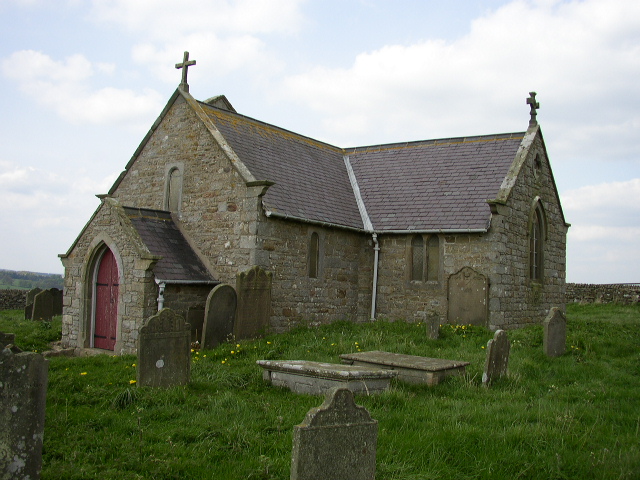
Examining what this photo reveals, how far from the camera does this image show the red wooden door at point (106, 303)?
15.1m

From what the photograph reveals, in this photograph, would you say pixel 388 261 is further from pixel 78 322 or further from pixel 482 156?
pixel 78 322

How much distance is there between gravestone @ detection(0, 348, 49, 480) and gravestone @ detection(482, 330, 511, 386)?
22.2 feet

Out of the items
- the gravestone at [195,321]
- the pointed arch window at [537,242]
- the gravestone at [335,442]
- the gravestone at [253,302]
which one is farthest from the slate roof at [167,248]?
the pointed arch window at [537,242]

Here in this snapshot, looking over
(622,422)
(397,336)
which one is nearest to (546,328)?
(397,336)

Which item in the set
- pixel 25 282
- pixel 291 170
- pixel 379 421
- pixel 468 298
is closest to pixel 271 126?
pixel 291 170

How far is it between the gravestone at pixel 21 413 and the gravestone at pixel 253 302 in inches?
342

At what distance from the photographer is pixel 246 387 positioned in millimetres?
9445

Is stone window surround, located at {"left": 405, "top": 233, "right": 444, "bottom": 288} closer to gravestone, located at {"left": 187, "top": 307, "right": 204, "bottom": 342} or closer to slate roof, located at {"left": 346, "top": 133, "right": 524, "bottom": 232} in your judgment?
slate roof, located at {"left": 346, "top": 133, "right": 524, "bottom": 232}

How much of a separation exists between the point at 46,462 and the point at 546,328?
9574 millimetres

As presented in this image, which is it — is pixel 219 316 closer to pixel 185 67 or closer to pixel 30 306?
pixel 185 67

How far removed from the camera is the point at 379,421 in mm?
7453

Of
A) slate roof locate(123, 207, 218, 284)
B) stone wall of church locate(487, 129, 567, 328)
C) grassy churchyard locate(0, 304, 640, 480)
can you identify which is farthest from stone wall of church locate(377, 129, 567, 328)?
slate roof locate(123, 207, 218, 284)

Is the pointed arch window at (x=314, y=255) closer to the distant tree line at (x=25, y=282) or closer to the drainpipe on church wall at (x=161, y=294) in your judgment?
the drainpipe on church wall at (x=161, y=294)

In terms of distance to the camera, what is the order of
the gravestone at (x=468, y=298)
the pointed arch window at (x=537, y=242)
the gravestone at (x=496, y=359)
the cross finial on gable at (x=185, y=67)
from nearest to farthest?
the gravestone at (x=496, y=359)
the gravestone at (x=468, y=298)
the cross finial on gable at (x=185, y=67)
the pointed arch window at (x=537, y=242)
